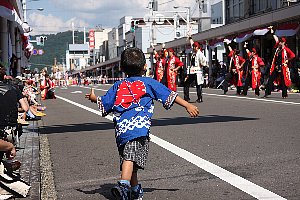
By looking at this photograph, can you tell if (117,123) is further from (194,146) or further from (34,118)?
(34,118)

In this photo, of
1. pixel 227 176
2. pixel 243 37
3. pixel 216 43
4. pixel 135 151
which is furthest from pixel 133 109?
pixel 216 43

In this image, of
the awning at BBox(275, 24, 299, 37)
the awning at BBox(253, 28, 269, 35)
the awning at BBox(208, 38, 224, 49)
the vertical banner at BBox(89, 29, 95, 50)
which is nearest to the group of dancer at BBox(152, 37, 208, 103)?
the awning at BBox(275, 24, 299, 37)

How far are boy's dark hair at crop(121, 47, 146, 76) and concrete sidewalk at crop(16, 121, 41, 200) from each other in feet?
4.82

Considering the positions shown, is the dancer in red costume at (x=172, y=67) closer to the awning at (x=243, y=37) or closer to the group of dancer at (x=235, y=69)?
the group of dancer at (x=235, y=69)

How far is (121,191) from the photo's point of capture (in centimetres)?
468

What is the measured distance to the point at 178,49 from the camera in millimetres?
52281

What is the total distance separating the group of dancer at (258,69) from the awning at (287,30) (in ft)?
11.0

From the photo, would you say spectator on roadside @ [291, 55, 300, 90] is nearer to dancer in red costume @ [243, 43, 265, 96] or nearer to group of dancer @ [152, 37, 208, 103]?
dancer in red costume @ [243, 43, 265, 96]

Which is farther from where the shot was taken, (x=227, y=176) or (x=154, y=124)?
(x=154, y=124)

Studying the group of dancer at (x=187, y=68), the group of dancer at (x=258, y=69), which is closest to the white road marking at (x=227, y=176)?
the group of dancer at (x=187, y=68)

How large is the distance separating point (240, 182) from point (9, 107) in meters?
2.38

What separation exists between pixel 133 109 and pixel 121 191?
721 mm

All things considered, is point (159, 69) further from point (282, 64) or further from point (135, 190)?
point (135, 190)

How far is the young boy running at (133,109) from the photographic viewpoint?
16.3 ft
